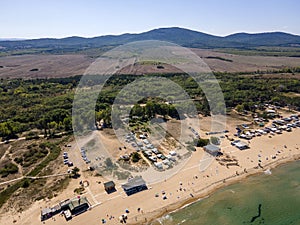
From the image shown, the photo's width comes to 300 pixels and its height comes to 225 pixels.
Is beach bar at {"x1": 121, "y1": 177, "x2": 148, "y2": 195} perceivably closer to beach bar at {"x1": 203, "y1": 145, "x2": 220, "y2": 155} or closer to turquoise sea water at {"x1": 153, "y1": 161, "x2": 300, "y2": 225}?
turquoise sea water at {"x1": 153, "y1": 161, "x2": 300, "y2": 225}

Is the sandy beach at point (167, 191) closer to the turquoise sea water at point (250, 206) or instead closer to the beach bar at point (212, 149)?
the beach bar at point (212, 149)

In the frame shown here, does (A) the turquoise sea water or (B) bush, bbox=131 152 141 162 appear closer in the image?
(A) the turquoise sea water

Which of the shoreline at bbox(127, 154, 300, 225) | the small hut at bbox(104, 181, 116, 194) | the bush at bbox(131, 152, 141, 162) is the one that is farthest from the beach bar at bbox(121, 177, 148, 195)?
the bush at bbox(131, 152, 141, 162)

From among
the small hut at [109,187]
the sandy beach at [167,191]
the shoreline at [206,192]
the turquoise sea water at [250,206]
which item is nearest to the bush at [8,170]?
the sandy beach at [167,191]

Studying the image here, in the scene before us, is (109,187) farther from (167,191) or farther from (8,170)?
(8,170)

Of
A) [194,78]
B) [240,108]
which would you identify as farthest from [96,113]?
[194,78]

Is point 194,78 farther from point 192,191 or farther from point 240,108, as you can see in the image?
point 192,191

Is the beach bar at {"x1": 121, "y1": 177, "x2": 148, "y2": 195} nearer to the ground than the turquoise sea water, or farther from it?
farther from it
